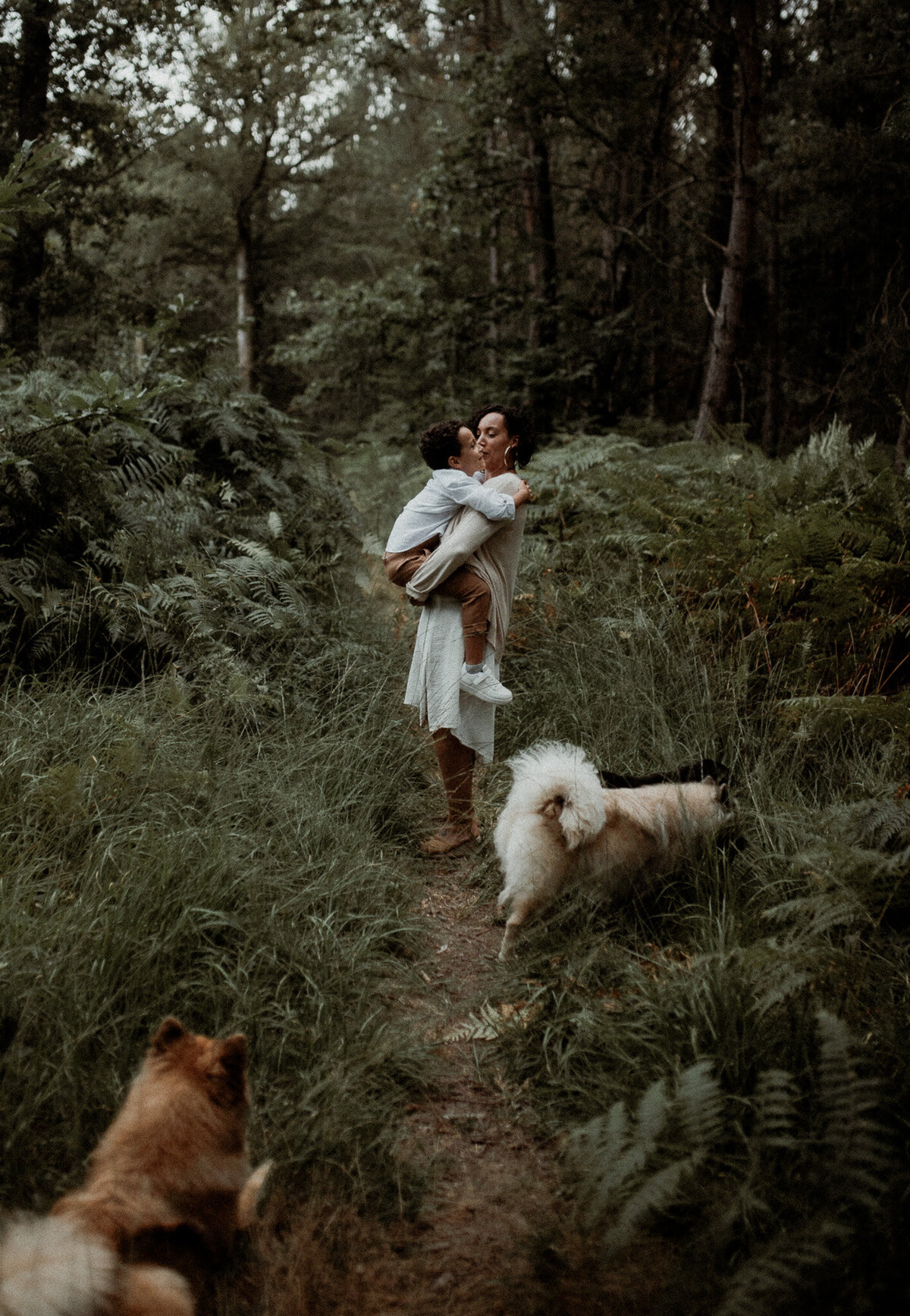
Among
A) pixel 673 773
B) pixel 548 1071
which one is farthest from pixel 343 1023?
pixel 673 773

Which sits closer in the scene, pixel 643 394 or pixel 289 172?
pixel 643 394

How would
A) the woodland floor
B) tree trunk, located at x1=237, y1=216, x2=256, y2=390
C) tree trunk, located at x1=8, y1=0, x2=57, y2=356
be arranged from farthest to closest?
1. tree trunk, located at x1=237, y1=216, x2=256, y2=390
2. tree trunk, located at x1=8, y1=0, x2=57, y2=356
3. the woodland floor

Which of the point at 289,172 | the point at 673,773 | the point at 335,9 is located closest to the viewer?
the point at 673,773

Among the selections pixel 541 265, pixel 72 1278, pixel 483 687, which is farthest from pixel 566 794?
pixel 541 265

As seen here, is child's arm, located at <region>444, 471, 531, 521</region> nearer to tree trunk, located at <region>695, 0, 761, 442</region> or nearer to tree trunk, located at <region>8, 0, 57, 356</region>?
tree trunk, located at <region>695, 0, 761, 442</region>

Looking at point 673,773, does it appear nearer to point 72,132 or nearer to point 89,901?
point 89,901

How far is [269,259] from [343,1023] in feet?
75.6

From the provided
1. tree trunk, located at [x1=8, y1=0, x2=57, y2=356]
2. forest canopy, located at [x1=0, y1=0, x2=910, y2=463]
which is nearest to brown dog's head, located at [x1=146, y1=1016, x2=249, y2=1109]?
forest canopy, located at [x1=0, y1=0, x2=910, y2=463]

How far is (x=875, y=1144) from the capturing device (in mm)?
2041

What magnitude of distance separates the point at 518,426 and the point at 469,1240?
3.80 meters

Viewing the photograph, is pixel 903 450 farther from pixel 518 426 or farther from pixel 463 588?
pixel 463 588

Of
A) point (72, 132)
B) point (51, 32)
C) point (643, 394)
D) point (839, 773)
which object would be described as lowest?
point (839, 773)

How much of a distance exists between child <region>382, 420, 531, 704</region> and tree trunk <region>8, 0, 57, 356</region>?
6.31 meters

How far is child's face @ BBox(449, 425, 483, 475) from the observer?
181 inches
